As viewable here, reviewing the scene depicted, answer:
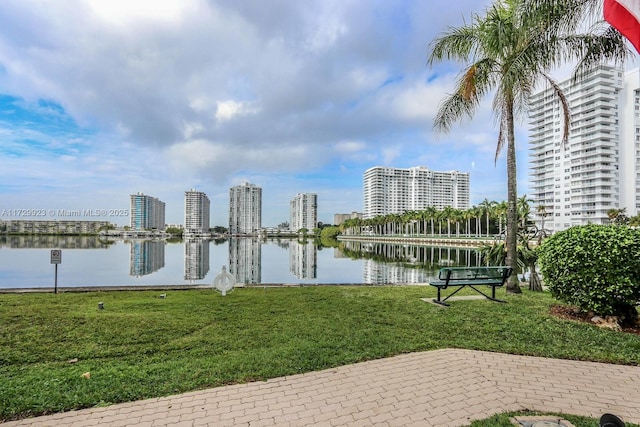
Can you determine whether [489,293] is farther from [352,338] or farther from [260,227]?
[260,227]

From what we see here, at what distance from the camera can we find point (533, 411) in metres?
3.49

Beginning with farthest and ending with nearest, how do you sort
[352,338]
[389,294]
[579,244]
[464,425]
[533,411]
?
[389,294] < [579,244] < [352,338] < [533,411] < [464,425]

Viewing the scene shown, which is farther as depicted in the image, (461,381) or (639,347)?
(639,347)

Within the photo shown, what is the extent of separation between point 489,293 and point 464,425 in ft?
24.7

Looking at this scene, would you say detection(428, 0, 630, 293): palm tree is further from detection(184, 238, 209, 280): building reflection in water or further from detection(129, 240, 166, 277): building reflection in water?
detection(129, 240, 166, 277): building reflection in water

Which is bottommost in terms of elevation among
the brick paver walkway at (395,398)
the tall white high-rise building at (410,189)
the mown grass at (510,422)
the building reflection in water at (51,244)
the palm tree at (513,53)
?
the building reflection in water at (51,244)

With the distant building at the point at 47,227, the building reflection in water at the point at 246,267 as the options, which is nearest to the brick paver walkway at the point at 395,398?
the building reflection in water at the point at 246,267

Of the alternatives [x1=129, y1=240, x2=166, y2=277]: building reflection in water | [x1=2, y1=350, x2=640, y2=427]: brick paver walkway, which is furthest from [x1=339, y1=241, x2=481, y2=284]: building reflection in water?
[x1=129, y1=240, x2=166, y2=277]: building reflection in water

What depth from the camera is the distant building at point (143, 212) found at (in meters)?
167

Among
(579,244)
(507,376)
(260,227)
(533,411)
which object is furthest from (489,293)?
(260,227)

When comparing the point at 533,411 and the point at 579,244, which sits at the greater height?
the point at 579,244

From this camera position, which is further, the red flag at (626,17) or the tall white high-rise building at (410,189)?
the tall white high-rise building at (410,189)

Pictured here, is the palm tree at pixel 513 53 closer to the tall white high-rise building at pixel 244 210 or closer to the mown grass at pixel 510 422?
the mown grass at pixel 510 422

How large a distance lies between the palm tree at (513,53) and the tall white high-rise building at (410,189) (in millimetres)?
161809
